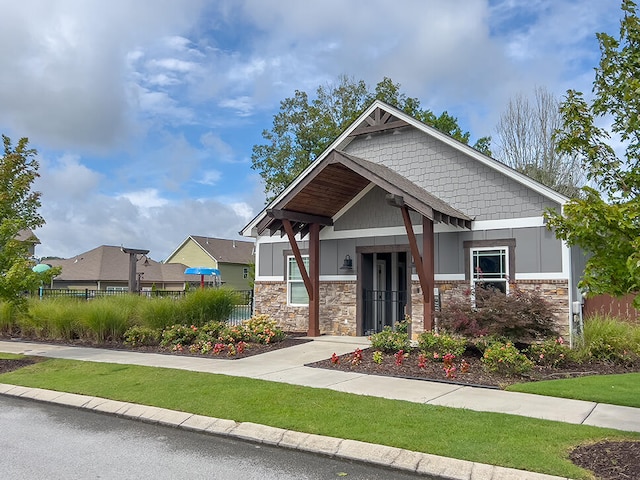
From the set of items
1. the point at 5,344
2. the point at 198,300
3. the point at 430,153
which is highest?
the point at 430,153

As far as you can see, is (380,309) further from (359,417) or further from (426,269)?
(359,417)

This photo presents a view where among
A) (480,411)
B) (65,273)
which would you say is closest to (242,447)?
→ (480,411)

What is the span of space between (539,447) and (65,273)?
146ft

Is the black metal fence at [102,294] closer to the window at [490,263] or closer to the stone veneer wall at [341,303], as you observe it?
the stone veneer wall at [341,303]

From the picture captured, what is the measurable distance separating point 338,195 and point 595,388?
836 cm

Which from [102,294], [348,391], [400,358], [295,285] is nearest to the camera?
[348,391]

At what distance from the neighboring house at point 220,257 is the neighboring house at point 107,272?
352 cm

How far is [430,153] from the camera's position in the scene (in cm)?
1470

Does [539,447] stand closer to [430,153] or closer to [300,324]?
[430,153]

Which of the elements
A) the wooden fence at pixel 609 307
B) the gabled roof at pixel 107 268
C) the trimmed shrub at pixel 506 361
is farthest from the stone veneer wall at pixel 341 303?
the gabled roof at pixel 107 268

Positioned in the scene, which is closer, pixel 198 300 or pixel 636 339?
pixel 636 339

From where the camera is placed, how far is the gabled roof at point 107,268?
4412 cm

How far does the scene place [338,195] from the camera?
15.2 m

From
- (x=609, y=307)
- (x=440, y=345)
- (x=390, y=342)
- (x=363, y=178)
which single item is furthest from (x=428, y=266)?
(x=609, y=307)
